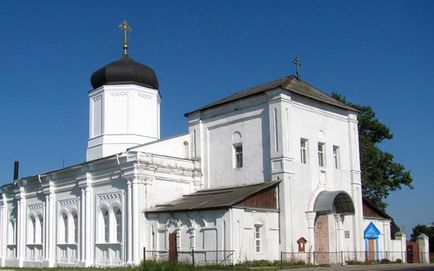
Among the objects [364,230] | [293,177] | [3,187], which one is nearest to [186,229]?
[293,177]

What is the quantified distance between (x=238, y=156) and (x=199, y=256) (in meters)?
7.02

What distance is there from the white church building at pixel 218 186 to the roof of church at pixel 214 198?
0.32 ft

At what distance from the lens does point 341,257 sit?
30.4 meters

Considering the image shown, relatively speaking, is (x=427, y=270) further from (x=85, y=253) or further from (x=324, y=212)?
(x=85, y=253)

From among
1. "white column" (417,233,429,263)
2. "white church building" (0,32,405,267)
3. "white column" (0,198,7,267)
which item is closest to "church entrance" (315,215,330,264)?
"white church building" (0,32,405,267)

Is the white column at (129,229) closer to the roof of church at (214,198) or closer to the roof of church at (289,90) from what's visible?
the roof of church at (214,198)

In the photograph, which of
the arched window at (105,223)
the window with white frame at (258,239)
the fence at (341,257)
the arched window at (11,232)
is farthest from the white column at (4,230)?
the fence at (341,257)

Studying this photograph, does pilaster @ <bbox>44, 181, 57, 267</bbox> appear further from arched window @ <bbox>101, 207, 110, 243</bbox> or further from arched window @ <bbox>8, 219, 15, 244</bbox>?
arched window @ <bbox>8, 219, 15, 244</bbox>

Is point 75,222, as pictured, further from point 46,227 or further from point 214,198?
point 214,198

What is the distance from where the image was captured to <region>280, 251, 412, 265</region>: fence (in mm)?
28453

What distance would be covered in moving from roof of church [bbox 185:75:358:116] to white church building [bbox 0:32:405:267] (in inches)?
4.8

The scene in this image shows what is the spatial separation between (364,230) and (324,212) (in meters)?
4.28

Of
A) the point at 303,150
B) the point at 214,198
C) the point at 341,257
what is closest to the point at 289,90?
the point at 303,150

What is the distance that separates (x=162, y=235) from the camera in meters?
29.7
